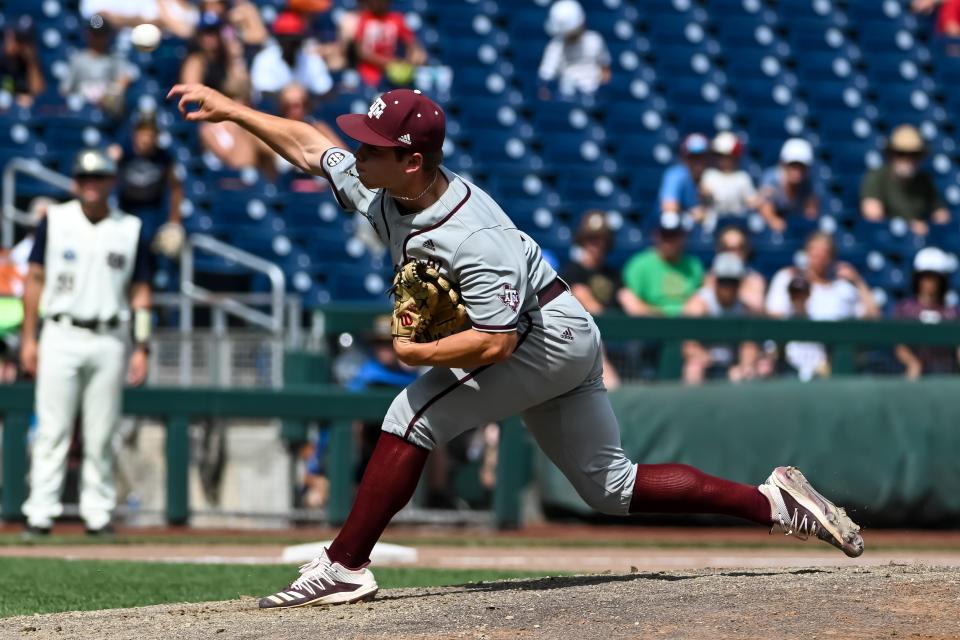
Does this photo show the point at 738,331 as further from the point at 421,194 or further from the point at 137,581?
the point at 421,194

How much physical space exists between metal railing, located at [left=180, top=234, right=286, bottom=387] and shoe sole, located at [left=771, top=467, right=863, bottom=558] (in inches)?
214

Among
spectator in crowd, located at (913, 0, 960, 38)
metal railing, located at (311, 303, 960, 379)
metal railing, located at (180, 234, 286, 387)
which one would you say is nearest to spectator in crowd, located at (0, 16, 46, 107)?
metal railing, located at (180, 234, 286, 387)

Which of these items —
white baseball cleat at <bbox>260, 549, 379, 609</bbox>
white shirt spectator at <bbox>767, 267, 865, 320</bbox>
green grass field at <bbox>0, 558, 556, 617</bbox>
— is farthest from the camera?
white shirt spectator at <bbox>767, 267, 865, 320</bbox>

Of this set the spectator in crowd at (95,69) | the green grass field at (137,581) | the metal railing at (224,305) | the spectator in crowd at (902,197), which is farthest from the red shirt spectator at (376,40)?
the green grass field at (137,581)

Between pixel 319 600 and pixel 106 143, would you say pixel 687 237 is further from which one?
pixel 319 600

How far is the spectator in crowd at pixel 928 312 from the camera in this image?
11.3 metres

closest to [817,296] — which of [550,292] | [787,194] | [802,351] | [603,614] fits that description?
[802,351]

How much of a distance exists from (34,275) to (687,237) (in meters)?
5.89

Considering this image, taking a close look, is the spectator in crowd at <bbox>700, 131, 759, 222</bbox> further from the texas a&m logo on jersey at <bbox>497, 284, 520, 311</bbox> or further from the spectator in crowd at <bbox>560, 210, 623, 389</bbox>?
the texas a&m logo on jersey at <bbox>497, 284, 520, 311</bbox>

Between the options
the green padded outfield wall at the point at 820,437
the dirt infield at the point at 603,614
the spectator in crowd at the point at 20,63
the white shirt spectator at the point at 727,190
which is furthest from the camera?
the white shirt spectator at the point at 727,190

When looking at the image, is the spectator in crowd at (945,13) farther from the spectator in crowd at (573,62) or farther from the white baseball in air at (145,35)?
the white baseball in air at (145,35)

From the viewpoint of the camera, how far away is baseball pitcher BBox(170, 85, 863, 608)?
483cm

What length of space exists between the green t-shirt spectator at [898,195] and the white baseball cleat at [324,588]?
1038 cm

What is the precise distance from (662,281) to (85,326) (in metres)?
4.28
